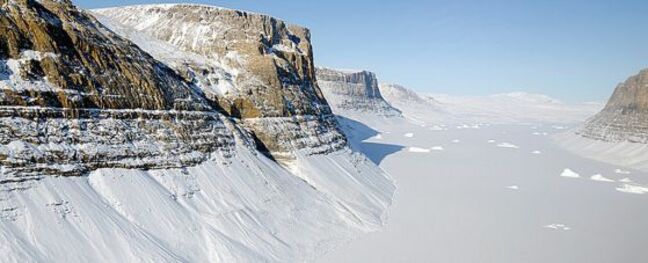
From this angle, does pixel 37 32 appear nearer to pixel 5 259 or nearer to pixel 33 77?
pixel 33 77

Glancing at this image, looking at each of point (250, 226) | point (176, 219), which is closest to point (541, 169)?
point (250, 226)

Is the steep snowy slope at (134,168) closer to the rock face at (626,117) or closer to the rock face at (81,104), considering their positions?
the rock face at (81,104)

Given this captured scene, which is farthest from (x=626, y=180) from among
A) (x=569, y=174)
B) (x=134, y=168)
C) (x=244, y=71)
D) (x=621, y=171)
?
(x=134, y=168)

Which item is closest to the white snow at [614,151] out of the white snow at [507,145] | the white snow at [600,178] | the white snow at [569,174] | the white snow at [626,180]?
the white snow at [626,180]

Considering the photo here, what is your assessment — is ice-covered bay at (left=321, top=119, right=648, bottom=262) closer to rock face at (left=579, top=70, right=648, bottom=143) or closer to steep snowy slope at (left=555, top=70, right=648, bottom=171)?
steep snowy slope at (left=555, top=70, right=648, bottom=171)

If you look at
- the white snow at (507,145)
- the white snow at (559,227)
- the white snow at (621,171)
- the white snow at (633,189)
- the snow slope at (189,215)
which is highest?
the snow slope at (189,215)

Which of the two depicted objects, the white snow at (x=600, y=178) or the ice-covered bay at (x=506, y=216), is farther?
the white snow at (x=600, y=178)

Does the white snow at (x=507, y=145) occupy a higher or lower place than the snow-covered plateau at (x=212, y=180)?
lower
